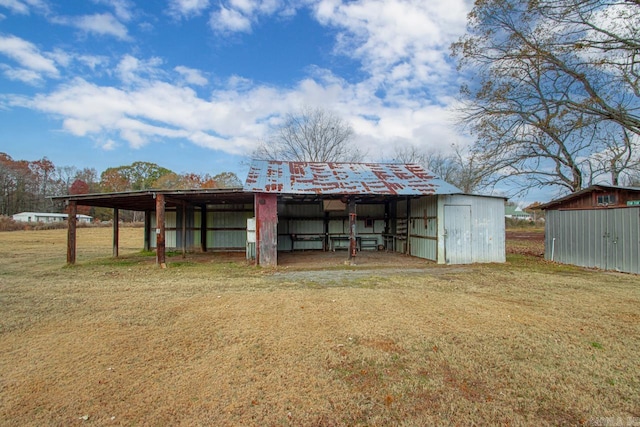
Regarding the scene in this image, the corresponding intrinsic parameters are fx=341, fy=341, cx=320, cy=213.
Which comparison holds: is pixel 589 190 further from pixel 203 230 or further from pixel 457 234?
pixel 203 230

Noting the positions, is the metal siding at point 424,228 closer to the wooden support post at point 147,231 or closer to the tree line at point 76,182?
Answer: the wooden support post at point 147,231

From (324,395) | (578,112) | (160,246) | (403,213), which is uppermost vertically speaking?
(578,112)

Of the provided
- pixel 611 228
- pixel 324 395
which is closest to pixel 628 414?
pixel 324 395

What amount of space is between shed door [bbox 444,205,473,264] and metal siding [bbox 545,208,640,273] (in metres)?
3.35

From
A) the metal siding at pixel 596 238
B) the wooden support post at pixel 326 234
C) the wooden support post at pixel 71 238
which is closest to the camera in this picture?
the metal siding at pixel 596 238

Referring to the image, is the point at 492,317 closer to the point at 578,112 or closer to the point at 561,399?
the point at 561,399

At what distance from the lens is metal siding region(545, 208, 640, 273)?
971cm

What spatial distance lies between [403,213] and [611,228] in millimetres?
7175

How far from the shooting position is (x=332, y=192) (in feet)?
35.9

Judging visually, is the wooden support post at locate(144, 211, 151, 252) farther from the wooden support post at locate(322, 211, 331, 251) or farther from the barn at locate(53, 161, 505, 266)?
the wooden support post at locate(322, 211, 331, 251)

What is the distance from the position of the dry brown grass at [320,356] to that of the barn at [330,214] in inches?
171

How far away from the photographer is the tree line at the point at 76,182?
55062 mm

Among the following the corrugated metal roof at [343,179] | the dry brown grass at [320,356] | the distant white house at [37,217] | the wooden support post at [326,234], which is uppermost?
the corrugated metal roof at [343,179]

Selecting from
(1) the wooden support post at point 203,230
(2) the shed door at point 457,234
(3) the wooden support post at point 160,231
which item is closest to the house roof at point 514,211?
(2) the shed door at point 457,234
